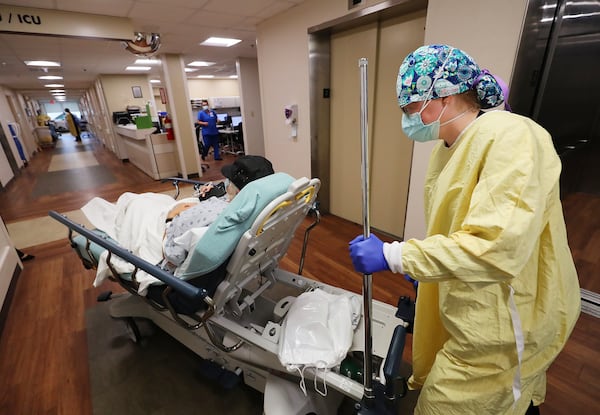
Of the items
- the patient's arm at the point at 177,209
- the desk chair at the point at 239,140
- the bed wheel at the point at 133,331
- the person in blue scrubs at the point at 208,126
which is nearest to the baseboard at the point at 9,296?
the bed wheel at the point at 133,331

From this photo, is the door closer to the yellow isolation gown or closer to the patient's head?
the patient's head

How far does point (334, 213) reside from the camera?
3672 millimetres

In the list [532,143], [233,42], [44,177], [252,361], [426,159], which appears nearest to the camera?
[532,143]

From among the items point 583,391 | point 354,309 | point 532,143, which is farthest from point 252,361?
point 583,391

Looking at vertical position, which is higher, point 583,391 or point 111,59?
point 111,59

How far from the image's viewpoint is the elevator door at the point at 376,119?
8.30 ft

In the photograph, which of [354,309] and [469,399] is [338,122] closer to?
[354,309]

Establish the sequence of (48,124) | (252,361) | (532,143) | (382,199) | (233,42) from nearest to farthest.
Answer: (532,143) → (252,361) → (382,199) → (233,42) → (48,124)

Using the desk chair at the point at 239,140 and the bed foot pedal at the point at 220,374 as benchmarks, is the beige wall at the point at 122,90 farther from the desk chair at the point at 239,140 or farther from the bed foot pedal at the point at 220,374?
the bed foot pedal at the point at 220,374

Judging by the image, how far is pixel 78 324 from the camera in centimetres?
198

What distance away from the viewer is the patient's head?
160 cm

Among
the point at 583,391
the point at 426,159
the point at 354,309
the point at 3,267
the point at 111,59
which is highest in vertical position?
the point at 111,59

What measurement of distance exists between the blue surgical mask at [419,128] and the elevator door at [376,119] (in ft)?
6.17

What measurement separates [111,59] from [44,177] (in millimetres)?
3193
